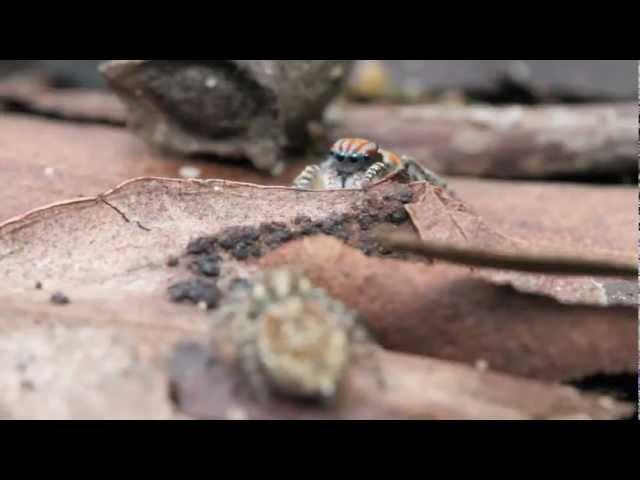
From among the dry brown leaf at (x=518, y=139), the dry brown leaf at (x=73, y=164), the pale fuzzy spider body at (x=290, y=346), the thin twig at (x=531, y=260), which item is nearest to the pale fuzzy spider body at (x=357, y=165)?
the dry brown leaf at (x=73, y=164)

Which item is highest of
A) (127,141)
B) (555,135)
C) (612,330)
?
(555,135)

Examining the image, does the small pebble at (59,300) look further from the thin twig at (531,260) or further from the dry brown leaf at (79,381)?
the thin twig at (531,260)

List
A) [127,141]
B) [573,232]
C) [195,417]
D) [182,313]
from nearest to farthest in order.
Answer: [195,417] → [182,313] → [573,232] → [127,141]

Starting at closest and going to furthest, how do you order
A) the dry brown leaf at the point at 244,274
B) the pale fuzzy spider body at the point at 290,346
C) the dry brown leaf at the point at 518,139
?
1. the pale fuzzy spider body at the point at 290,346
2. the dry brown leaf at the point at 244,274
3. the dry brown leaf at the point at 518,139

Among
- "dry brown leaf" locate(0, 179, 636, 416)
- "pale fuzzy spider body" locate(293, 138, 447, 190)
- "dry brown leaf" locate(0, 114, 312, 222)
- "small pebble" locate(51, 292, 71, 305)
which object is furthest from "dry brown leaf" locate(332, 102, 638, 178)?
"small pebble" locate(51, 292, 71, 305)

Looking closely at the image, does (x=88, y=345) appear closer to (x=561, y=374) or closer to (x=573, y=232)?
(x=561, y=374)

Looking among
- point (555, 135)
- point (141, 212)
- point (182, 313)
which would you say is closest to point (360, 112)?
point (555, 135)

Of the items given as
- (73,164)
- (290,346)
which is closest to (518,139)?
(73,164)
